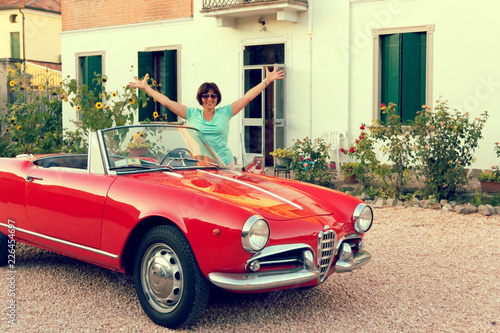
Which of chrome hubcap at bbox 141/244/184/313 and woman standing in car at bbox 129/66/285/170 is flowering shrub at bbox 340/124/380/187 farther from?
chrome hubcap at bbox 141/244/184/313

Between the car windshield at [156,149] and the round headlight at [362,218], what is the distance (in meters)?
1.37

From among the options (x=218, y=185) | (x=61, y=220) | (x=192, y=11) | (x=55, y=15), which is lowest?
(x=61, y=220)

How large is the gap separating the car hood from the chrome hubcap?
0.50m

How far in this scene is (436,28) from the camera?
43.2 ft

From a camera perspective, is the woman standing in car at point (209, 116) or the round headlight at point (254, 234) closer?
the round headlight at point (254, 234)

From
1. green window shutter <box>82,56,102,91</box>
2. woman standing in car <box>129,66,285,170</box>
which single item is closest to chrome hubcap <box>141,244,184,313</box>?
woman standing in car <box>129,66,285,170</box>

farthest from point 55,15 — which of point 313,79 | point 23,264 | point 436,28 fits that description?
point 23,264

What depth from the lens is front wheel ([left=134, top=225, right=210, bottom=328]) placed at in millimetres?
4262

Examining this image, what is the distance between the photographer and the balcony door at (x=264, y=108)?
1573 cm

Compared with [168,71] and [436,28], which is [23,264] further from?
[168,71]

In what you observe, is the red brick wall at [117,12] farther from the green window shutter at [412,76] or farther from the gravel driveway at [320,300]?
the gravel driveway at [320,300]

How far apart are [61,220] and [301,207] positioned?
197cm

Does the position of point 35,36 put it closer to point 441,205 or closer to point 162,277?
point 441,205

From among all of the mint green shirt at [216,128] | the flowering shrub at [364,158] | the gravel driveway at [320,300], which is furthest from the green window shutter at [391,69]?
the mint green shirt at [216,128]
